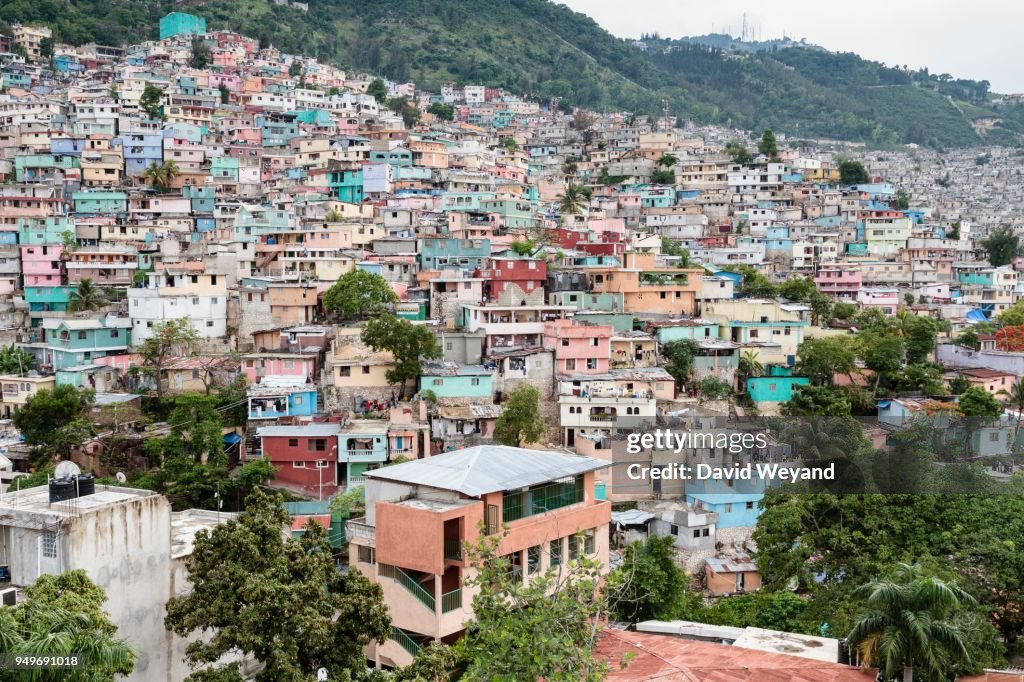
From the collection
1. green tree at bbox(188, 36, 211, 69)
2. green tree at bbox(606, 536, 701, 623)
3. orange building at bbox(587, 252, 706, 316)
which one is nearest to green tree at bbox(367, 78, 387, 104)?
green tree at bbox(188, 36, 211, 69)

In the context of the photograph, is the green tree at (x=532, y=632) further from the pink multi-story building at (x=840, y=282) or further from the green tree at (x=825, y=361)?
the pink multi-story building at (x=840, y=282)

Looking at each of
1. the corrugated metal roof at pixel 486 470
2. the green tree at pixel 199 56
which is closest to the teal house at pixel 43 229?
the corrugated metal roof at pixel 486 470

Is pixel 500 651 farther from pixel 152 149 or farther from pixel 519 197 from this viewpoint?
pixel 152 149

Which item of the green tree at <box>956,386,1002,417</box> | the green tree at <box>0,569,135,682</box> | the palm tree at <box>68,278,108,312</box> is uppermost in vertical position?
the palm tree at <box>68,278,108,312</box>

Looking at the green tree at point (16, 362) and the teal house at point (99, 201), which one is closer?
the green tree at point (16, 362)

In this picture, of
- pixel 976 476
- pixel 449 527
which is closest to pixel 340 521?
pixel 449 527

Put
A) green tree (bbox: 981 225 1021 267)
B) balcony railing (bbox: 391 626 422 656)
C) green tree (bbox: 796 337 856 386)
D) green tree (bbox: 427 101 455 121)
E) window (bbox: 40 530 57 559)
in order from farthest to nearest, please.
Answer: green tree (bbox: 427 101 455 121) → green tree (bbox: 981 225 1021 267) → green tree (bbox: 796 337 856 386) → balcony railing (bbox: 391 626 422 656) → window (bbox: 40 530 57 559)

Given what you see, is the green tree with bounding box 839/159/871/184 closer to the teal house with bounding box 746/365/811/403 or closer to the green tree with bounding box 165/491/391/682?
the teal house with bounding box 746/365/811/403
